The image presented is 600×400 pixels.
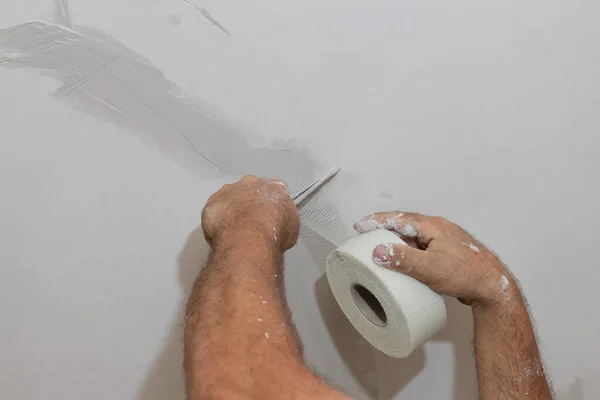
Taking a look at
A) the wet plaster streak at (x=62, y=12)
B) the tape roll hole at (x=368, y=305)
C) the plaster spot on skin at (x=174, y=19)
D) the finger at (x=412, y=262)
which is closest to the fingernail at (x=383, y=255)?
the finger at (x=412, y=262)

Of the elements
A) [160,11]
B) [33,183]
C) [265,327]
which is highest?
[160,11]

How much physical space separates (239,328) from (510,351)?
1.59ft

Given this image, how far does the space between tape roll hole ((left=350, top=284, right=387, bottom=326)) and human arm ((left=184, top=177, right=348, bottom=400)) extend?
0.13 m

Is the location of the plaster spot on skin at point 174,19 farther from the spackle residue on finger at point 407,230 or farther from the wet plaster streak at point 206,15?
the spackle residue on finger at point 407,230

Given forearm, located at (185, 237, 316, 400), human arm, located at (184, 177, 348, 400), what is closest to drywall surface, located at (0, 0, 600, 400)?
human arm, located at (184, 177, 348, 400)

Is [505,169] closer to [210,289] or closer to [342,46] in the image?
[342,46]

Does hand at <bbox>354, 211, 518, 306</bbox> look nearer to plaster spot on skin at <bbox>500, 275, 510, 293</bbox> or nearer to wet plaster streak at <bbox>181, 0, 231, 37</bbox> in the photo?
plaster spot on skin at <bbox>500, 275, 510, 293</bbox>

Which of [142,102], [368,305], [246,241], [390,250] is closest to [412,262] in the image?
[390,250]

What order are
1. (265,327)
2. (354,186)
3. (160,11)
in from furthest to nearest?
(354,186), (160,11), (265,327)

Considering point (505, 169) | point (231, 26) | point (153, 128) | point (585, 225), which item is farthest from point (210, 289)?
point (585, 225)

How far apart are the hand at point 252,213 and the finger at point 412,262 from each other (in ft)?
0.51

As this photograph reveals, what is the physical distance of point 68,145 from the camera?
3.07 ft

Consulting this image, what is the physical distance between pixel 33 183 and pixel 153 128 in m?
0.21

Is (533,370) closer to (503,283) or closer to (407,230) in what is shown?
(503,283)
